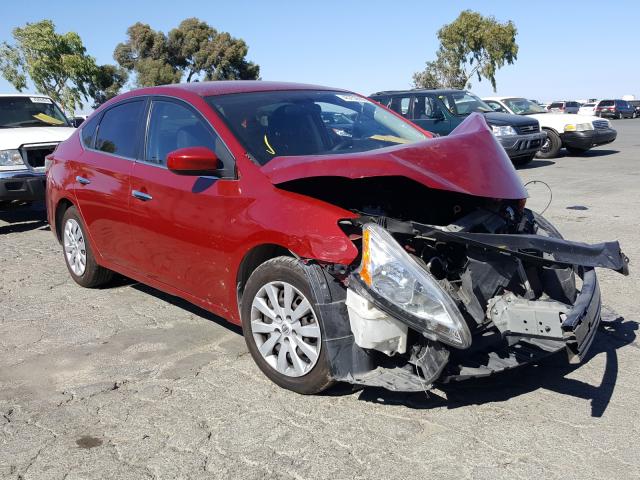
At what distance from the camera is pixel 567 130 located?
1709 cm

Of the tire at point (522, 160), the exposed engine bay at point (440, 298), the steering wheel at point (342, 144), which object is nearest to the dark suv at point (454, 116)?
the tire at point (522, 160)

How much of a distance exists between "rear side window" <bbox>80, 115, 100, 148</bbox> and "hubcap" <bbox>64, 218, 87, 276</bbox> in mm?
725

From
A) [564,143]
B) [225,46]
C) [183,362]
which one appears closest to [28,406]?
[183,362]

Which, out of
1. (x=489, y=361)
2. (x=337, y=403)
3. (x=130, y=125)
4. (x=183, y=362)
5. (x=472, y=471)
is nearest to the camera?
(x=472, y=471)

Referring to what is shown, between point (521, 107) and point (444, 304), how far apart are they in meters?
16.3

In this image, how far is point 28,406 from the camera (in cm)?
378

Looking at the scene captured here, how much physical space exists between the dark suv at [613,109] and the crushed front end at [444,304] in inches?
1923

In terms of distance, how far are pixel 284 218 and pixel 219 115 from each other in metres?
1.08

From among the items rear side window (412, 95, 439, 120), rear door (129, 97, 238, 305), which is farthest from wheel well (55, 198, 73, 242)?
rear side window (412, 95, 439, 120)

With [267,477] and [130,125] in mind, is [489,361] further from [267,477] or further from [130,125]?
[130,125]

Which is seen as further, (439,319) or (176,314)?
(176,314)

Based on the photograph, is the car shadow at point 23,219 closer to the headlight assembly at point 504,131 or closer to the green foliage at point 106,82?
the headlight assembly at point 504,131

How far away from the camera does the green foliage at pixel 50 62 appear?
121ft

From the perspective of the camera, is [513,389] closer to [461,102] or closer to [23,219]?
[23,219]
